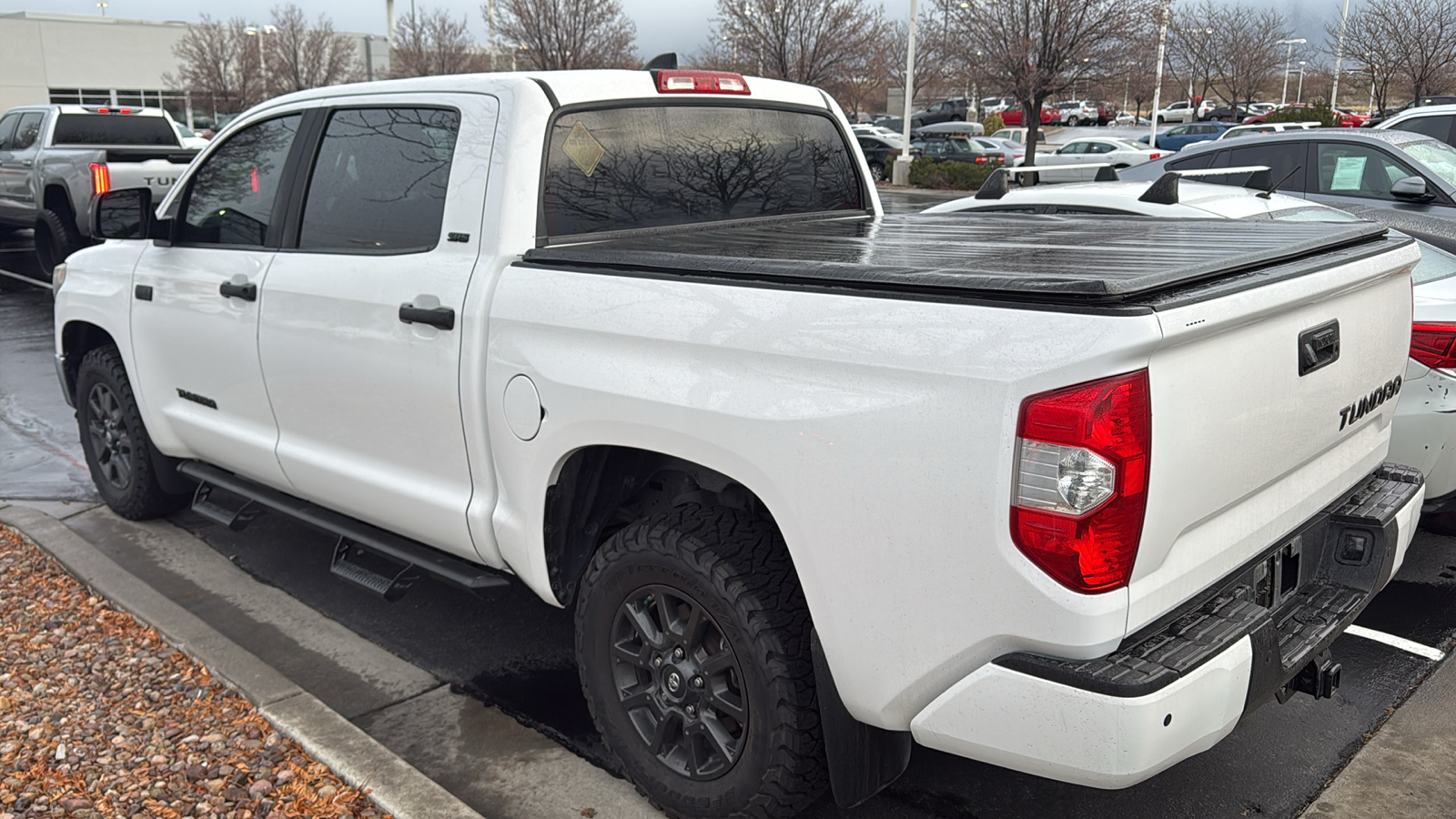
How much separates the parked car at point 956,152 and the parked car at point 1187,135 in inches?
325

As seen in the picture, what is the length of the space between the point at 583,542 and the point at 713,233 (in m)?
1.09

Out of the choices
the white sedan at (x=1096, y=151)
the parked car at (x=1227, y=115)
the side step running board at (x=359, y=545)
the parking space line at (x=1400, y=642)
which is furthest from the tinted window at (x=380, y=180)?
the parked car at (x=1227, y=115)

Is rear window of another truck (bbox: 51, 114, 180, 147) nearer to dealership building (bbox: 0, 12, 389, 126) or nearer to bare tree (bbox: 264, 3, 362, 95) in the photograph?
bare tree (bbox: 264, 3, 362, 95)

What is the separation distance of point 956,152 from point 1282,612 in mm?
30658

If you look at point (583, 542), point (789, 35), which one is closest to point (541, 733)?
point (583, 542)

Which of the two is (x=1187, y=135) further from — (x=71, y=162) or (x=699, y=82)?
(x=699, y=82)

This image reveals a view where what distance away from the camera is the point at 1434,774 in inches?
132

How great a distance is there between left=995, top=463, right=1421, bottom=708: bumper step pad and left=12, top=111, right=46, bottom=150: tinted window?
1514 cm

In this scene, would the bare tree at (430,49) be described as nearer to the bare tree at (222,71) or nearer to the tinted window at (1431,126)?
the bare tree at (222,71)

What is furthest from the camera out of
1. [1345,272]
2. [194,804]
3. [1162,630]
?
[194,804]

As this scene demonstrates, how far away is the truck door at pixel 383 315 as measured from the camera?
3.56m

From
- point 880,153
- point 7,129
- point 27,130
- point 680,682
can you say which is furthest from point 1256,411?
point 880,153

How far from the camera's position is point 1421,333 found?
446cm

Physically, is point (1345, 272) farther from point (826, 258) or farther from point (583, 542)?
point (583, 542)
